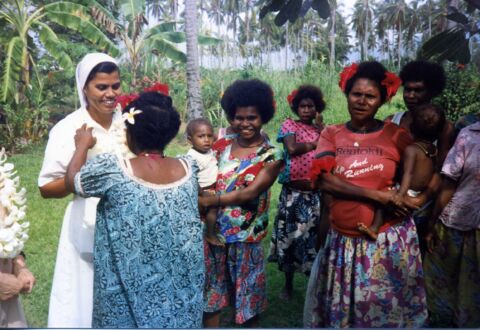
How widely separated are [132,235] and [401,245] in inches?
49.1

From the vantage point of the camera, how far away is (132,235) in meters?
1.77

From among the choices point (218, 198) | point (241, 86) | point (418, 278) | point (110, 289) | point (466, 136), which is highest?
point (241, 86)

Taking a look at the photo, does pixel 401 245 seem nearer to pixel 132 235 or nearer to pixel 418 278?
pixel 418 278

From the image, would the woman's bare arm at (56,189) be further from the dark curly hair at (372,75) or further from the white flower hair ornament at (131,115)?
the dark curly hair at (372,75)

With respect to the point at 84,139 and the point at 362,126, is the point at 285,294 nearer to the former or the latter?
the point at 362,126

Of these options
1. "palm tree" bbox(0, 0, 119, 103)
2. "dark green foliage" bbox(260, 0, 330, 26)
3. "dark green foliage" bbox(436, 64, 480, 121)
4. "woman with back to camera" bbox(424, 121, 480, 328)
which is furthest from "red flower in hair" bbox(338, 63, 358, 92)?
"palm tree" bbox(0, 0, 119, 103)

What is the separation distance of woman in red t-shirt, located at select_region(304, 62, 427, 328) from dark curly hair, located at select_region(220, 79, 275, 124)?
533 millimetres

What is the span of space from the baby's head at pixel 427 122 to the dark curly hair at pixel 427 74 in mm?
260

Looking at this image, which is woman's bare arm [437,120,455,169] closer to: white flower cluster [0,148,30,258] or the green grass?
the green grass

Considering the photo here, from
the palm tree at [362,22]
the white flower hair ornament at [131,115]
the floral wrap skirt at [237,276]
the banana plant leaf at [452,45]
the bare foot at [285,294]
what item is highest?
the palm tree at [362,22]

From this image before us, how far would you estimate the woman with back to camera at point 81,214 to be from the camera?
2.33 m

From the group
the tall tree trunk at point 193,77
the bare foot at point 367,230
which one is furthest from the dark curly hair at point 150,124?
the tall tree trunk at point 193,77

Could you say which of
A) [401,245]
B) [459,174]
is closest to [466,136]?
[459,174]

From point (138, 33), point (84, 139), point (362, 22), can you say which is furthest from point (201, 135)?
point (138, 33)
